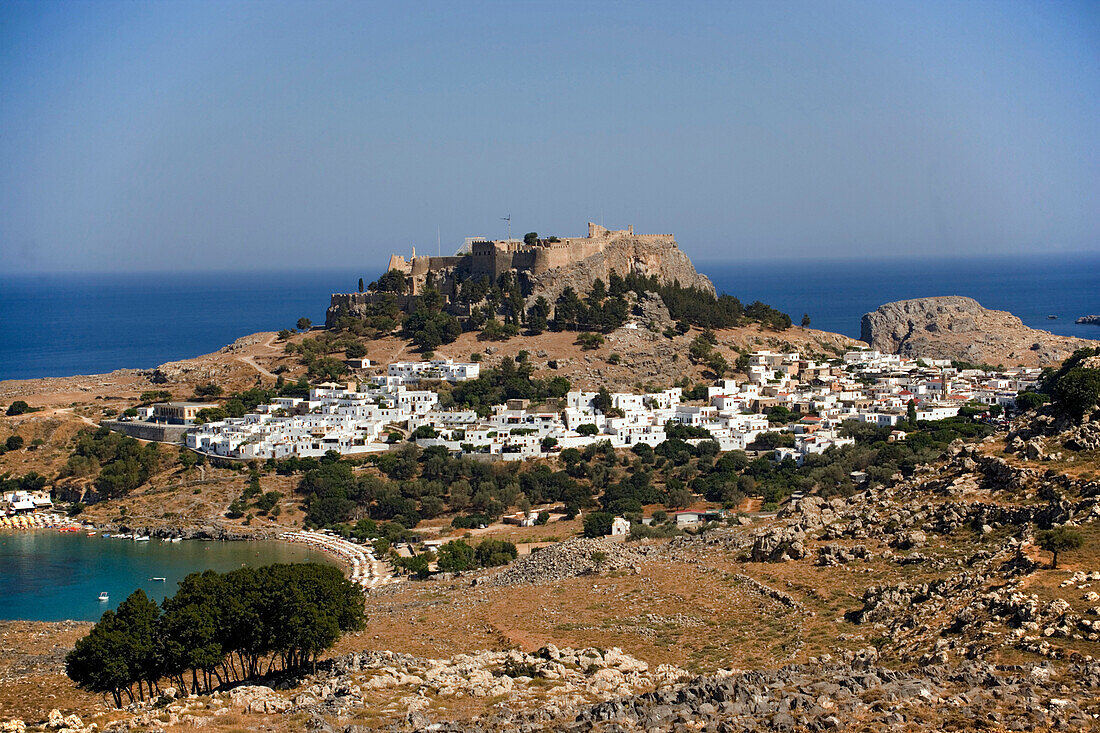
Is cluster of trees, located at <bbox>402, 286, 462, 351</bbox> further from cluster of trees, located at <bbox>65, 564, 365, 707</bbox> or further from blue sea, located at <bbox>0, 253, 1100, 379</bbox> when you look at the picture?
cluster of trees, located at <bbox>65, 564, 365, 707</bbox>

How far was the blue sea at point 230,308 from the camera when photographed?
88.3m

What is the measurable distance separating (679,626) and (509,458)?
21.8 m

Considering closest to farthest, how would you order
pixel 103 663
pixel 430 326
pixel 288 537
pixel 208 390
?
1. pixel 103 663
2. pixel 288 537
3. pixel 208 390
4. pixel 430 326

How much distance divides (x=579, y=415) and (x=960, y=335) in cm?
2704

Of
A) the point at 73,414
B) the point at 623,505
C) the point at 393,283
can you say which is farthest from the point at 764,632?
the point at 393,283

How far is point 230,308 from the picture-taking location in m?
135

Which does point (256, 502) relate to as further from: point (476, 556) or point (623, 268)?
point (623, 268)

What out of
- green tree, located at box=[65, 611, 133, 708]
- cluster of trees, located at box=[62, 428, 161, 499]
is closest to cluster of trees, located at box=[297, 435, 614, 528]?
cluster of trees, located at box=[62, 428, 161, 499]

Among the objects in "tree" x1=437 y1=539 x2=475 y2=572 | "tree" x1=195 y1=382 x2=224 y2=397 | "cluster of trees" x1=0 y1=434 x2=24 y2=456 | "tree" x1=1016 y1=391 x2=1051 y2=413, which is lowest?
"tree" x1=437 y1=539 x2=475 y2=572

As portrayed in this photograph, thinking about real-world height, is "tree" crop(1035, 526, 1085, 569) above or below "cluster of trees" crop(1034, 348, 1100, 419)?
below

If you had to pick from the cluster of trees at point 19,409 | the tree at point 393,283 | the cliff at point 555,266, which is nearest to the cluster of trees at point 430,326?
the cliff at point 555,266

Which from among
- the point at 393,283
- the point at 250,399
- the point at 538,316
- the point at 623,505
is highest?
the point at 393,283

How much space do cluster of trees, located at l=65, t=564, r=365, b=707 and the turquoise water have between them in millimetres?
12066

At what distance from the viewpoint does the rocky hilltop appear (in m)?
57.7
